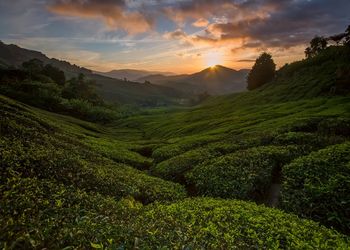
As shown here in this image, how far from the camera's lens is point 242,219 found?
62.2 ft

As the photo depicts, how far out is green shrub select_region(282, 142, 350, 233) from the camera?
21141mm

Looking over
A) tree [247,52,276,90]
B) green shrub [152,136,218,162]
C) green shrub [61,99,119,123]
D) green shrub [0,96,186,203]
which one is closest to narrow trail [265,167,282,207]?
green shrub [0,96,186,203]

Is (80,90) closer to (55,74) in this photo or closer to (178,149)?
(55,74)

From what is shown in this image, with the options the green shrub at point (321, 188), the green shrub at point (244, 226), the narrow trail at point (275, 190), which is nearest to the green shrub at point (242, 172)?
the narrow trail at point (275, 190)

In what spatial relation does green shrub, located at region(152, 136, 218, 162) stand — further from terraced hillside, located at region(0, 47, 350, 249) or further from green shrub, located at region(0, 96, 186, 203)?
green shrub, located at region(0, 96, 186, 203)

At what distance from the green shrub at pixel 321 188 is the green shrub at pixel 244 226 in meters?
2.45

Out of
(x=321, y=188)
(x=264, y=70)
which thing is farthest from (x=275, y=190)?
(x=264, y=70)

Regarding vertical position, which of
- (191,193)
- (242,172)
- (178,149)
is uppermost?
(242,172)

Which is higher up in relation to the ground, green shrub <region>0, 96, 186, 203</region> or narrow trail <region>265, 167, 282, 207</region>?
green shrub <region>0, 96, 186, 203</region>

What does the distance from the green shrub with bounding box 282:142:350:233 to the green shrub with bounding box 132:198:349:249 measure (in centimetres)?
245

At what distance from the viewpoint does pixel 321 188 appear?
75.5 feet

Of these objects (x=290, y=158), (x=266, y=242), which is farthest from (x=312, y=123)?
(x=266, y=242)

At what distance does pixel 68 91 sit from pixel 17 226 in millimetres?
133757

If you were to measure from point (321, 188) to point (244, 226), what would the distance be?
8.77 m
